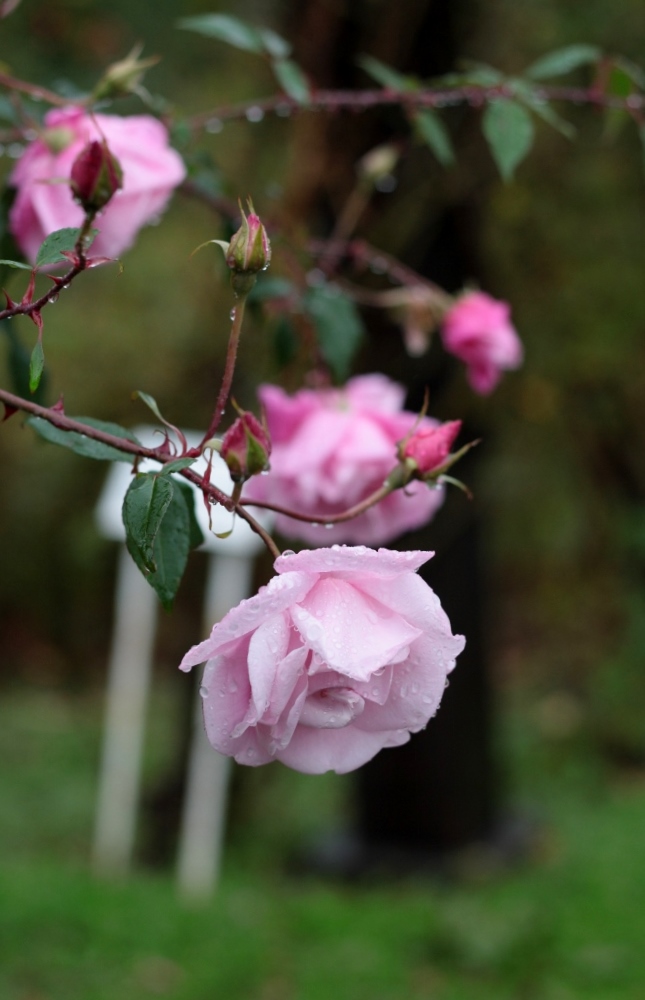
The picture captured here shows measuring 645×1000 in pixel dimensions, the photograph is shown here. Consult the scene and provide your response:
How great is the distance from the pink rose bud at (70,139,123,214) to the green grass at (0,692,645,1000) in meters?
1.69

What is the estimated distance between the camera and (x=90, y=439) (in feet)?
1.76

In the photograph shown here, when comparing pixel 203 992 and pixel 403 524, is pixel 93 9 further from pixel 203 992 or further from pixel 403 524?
pixel 403 524

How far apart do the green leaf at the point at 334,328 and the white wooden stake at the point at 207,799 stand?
1.66 metres

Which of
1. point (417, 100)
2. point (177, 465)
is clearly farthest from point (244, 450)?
point (417, 100)

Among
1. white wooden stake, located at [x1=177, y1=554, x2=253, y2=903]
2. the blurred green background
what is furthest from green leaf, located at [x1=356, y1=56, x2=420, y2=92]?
white wooden stake, located at [x1=177, y1=554, x2=253, y2=903]

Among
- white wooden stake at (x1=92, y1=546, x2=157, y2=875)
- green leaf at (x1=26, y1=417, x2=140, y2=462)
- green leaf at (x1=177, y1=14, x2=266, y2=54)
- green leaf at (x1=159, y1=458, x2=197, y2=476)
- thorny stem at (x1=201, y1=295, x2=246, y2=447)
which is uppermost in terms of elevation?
green leaf at (x1=177, y1=14, x2=266, y2=54)

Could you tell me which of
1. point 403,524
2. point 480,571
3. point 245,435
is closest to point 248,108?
point 403,524

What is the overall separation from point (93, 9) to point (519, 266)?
1953mm

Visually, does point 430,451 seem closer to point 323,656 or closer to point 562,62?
point 323,656

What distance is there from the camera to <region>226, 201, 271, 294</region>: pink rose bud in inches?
17.6

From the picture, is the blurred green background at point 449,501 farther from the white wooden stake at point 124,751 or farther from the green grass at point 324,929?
the white wooden stake at point 124,751

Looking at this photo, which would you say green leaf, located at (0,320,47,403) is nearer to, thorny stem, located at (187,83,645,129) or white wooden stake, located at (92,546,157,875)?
thorny stem, located at (187,83,645,129)

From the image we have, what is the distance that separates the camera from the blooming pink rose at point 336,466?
74cm

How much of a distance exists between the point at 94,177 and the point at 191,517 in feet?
0.55
